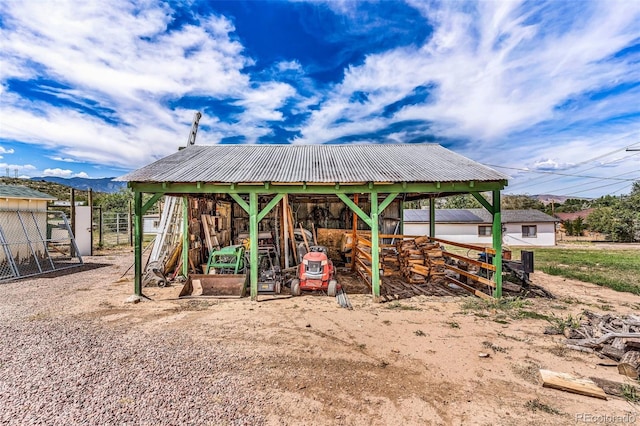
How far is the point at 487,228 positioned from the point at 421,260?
65.7 ft

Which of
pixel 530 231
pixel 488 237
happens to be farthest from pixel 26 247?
pixel 530 231

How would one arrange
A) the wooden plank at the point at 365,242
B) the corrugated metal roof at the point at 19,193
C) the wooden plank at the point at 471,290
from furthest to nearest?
the corrugated metal roof at the point at 19,193, the wooden plank at the point at 365,242, the wooden plank at the point at 471,290

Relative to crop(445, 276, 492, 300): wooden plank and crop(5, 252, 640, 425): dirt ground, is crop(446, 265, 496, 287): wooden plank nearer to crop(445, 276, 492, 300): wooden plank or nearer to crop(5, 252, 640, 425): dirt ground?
crop(445, 276, 492, 300): wooden plank

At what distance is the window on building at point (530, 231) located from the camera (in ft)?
83.3

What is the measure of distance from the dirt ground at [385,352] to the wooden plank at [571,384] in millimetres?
70

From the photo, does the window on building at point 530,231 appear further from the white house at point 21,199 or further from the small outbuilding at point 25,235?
the white house at point 21,199

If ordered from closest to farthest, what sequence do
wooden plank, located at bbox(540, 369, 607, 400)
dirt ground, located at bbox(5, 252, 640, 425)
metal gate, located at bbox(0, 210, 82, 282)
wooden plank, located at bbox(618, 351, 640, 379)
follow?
1. dirt ground, located at bbox(5, 252, 640, 425)
2. wooden plank, located at bbox(540, 369, 607, 400)
3. wooden plank, located at bbox(618, 351, 640, 379)
4. metal gate, located at bbox(0, 210, 82, 282)

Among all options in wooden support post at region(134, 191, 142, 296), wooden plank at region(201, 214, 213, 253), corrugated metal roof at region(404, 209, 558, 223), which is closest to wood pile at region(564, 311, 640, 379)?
wooden support post at region(134, 191, 142, 296)

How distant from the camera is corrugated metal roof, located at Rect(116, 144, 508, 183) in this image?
7.22 metres

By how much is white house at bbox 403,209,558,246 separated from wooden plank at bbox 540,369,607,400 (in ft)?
72.5

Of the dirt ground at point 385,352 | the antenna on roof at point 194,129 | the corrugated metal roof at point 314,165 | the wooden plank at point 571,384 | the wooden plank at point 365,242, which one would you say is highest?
the antenna on roof at point 194,129

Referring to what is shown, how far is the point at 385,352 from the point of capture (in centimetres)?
445

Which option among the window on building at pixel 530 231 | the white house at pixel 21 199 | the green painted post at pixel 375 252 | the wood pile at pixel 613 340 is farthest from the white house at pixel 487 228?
the white house at pixel 21 199

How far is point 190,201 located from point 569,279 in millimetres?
13182
